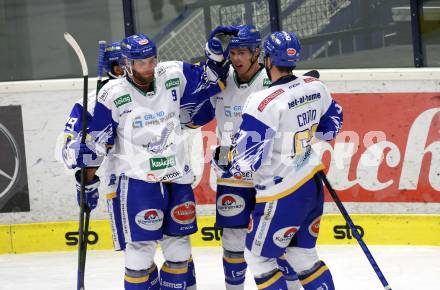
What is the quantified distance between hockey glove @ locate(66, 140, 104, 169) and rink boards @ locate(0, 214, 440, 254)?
6.86 ft

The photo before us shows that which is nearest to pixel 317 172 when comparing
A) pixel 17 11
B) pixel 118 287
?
pixel 118 287

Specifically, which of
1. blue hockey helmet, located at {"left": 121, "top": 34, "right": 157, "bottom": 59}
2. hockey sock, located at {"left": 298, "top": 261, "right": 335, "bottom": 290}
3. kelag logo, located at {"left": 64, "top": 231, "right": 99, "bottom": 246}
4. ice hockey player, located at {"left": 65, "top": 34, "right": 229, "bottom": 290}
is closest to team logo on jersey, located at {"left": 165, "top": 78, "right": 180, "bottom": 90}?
ice hockey player, located at {"left": 65, "top": 34, "right": 229, "bottom": 290}

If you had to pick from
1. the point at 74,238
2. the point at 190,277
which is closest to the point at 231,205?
the point at 190,277

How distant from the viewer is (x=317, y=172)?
5.23 metres

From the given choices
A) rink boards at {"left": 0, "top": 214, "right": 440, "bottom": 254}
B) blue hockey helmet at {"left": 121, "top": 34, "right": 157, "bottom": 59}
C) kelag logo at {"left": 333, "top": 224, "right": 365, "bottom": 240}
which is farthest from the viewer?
kelag logo at {"left": 333, "top": 224, "right": 365, "bottom": 240}

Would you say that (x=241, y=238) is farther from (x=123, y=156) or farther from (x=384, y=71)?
(x=384, y=71)

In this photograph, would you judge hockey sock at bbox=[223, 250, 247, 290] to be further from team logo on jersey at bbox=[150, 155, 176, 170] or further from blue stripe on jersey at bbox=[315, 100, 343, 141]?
blue stripe on jersey at bbox=[315, 100, 343, 141]

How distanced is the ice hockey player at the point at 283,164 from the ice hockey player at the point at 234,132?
50 cm

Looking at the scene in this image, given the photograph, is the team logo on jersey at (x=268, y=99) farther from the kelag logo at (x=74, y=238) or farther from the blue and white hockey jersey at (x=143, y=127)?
the kelag logo at (x=74, y=238)

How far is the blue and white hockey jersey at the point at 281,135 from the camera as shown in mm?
4996

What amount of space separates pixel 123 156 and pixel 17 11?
2888 millimetres

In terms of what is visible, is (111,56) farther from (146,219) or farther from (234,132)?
(146,219)

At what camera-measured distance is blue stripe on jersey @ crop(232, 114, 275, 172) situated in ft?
16.4

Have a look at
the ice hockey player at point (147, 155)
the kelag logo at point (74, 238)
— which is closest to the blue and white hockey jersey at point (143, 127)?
the ice hockey player at point (147, 155)
